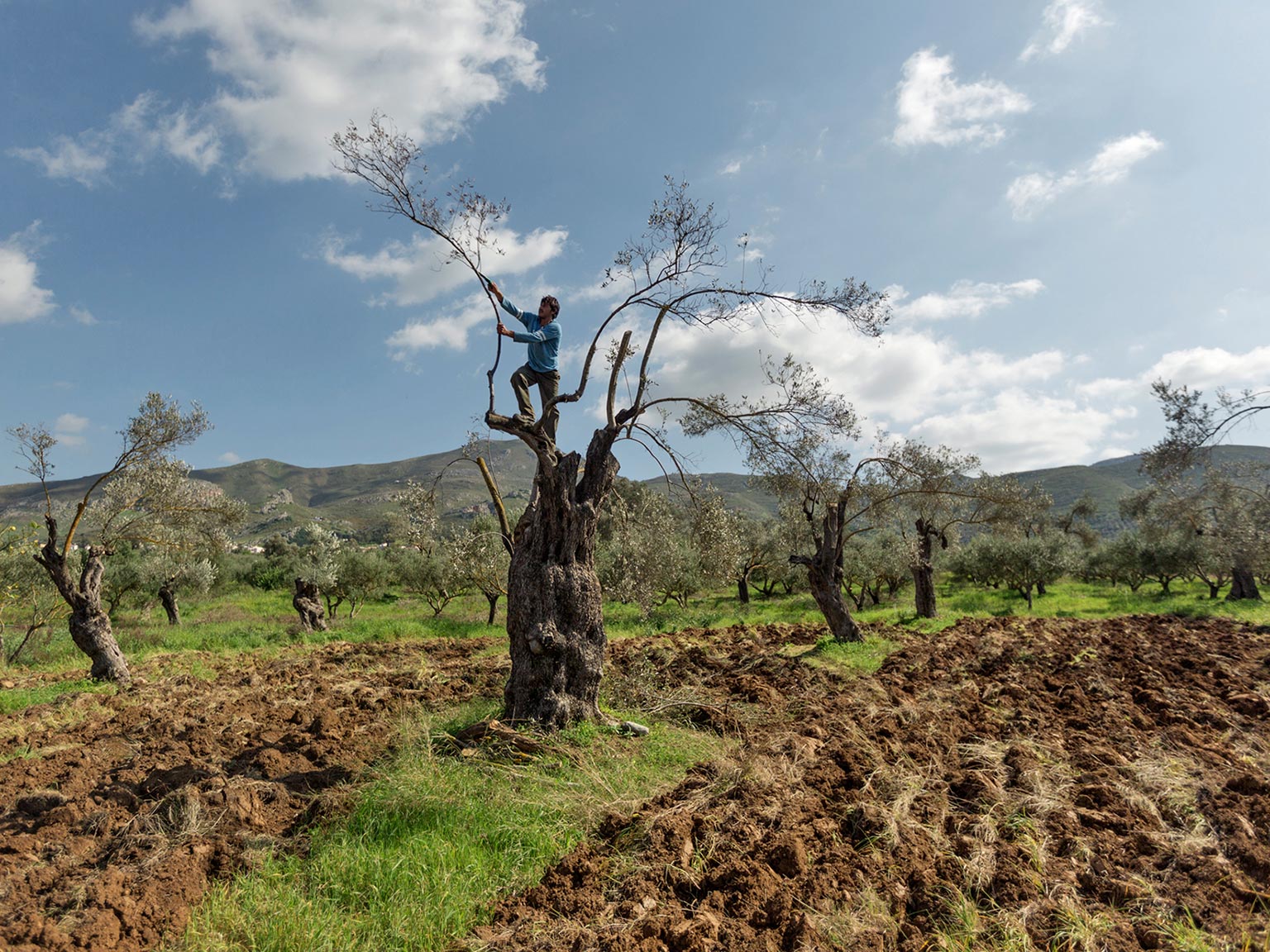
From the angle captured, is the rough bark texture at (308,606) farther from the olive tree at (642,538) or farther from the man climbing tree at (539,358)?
the man climbing tree at (539,358)

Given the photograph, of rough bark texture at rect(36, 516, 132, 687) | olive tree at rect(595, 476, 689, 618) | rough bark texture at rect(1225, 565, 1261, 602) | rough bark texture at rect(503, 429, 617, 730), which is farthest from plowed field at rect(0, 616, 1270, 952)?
rough bark texture at rect(1225, 565, 1261, 602)

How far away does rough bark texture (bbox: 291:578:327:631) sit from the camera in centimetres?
2455

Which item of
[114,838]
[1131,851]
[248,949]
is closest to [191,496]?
[114,838]

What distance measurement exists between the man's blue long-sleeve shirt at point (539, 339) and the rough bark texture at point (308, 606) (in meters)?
20.8

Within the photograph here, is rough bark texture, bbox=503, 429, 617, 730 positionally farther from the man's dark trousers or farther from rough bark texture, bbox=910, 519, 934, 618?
rough bark texture, bbox=910, 519, 934, 618

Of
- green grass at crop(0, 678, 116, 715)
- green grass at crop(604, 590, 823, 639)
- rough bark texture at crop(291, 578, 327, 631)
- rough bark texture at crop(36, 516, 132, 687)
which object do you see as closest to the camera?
green grass at crop(0, 678, 116, 715)

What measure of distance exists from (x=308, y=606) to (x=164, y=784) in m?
19.7

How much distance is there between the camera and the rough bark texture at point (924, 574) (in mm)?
21594

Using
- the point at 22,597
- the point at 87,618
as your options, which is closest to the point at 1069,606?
the point at 87,618

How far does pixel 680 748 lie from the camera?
7457mm

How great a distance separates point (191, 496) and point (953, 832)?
66.2ft

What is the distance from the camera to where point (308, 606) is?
2478 centimetres

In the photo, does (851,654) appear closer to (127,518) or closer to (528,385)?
(528,385)

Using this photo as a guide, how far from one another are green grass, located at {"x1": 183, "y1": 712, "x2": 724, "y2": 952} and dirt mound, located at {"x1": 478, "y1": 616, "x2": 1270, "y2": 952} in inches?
14.8
